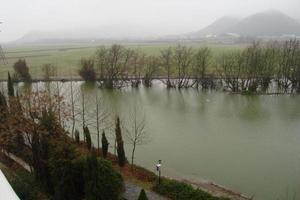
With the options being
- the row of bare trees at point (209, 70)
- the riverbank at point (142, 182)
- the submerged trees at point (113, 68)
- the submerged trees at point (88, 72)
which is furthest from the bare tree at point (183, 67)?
the riverbank at point (142, 182)

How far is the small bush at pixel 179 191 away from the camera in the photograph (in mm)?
13747

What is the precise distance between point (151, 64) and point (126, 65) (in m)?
3.87

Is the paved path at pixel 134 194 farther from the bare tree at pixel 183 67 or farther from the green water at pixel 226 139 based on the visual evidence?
the bare tree at pixel 183 67

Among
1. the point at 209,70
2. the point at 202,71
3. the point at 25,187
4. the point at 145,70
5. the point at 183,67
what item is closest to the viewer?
the point at 25,187

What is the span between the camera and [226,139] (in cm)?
2180

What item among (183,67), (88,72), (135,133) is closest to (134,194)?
(135,133)

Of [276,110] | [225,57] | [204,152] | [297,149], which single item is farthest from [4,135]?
[225,57]

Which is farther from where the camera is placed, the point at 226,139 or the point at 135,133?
the point at 226,139

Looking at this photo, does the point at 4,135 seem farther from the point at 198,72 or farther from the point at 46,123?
the point at 198,72

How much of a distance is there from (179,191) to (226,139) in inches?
334

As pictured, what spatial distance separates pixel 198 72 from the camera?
137 feet

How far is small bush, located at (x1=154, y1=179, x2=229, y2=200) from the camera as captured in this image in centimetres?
1375

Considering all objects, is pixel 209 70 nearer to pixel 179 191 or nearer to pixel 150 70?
pixel 150 70

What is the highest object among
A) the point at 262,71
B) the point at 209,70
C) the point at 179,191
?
the point at 262,71
